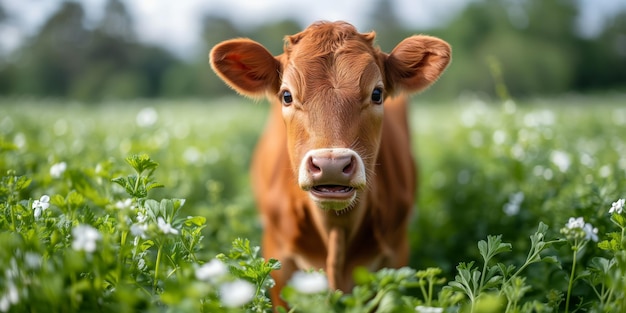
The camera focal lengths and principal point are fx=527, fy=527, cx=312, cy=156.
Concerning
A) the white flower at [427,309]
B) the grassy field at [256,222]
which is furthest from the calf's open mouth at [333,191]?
the white flower at [427,309]

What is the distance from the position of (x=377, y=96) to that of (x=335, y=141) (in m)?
0.61

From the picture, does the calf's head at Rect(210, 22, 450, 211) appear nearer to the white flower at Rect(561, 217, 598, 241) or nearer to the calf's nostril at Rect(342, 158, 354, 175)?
the calf's nostril at Rect(342, 158, 354, 175)

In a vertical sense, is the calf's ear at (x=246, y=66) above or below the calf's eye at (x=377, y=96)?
above

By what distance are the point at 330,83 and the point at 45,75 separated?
31.0 metres

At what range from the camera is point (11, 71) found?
28.5m

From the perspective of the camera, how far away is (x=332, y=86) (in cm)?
313

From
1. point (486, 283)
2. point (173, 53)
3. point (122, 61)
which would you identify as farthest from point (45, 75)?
point (486, 283)

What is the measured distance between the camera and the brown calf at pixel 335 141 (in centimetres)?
290

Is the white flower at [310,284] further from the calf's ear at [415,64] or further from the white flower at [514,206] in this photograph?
the white flower at [514,206]

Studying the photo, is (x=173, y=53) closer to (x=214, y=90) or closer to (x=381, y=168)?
(x=214, y=90)

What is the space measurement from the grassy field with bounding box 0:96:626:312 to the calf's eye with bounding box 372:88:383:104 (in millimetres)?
1090

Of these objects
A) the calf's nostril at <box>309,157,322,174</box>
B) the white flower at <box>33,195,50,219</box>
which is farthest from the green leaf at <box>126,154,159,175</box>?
the calf's nostril at <box>309,157,322,174</box>

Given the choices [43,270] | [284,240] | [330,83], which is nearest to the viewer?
[43,270]

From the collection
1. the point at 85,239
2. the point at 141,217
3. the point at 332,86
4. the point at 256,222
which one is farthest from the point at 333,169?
the point at 256,222
